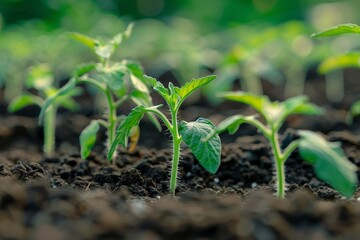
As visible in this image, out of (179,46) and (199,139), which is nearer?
(199,139)

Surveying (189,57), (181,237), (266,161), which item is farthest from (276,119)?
(189,57)

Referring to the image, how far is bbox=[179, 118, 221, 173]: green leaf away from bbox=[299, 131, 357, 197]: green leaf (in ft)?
1.19

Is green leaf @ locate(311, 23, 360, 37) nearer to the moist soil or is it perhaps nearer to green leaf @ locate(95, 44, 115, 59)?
the moist soil

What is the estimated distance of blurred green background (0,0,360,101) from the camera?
22.6ft

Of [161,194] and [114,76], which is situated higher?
[114,76]

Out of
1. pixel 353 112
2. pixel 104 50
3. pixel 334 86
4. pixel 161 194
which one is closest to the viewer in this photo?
pixel 161 194

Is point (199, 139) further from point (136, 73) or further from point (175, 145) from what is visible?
point (136, 73)

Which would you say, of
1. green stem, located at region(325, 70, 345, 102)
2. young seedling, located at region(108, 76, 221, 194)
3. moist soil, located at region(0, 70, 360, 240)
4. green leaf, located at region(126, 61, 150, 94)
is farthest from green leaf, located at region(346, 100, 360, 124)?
young seedling, located at region(108, 76, 221, 194)

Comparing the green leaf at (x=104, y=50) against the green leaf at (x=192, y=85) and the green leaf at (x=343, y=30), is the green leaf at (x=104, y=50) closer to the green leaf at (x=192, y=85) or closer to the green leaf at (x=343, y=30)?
the green leaf at (x=192, y=85)

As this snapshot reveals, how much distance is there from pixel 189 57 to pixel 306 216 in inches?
194

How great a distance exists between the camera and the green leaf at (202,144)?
2851 mm

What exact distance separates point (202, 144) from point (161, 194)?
499 mm

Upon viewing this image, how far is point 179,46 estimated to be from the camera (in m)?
7.18

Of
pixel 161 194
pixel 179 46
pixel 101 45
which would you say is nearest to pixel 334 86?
pixel 179 46
